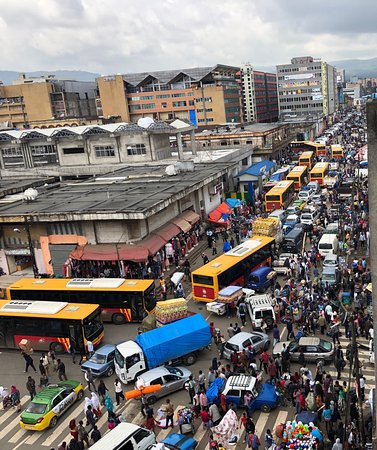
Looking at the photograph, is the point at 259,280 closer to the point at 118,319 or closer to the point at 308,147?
the point at 118,319

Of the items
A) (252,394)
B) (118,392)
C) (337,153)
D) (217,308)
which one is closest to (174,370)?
(118,392)

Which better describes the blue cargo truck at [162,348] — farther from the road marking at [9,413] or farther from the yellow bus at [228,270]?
the yellow bus at [228,270]

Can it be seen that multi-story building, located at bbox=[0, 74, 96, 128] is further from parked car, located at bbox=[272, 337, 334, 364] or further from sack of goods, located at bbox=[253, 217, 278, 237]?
parked car, located at bbox=[272, 337, 334, 364]

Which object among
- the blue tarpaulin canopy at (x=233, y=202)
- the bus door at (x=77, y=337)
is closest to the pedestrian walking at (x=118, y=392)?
the bus door at (x=77, y=337)

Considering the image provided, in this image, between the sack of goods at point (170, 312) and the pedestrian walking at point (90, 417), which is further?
the sack of goods at point (170, 312)

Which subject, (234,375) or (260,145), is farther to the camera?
(260,145)

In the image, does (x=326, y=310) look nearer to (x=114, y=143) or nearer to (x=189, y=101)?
(x=114, y=143)

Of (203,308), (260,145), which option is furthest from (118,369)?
(260,145)
